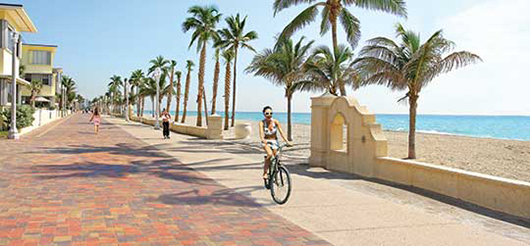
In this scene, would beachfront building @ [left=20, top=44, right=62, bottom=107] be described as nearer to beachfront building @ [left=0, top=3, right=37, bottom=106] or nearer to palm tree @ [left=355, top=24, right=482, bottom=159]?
beachfront building @ [left=0, top=3, right=37, bottom=106]

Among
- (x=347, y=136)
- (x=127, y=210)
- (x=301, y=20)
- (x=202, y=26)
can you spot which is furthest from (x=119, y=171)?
(x=202, y=26)

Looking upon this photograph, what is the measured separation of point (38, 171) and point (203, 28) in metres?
28.3

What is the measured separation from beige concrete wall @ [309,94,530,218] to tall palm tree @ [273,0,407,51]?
8.93 metres

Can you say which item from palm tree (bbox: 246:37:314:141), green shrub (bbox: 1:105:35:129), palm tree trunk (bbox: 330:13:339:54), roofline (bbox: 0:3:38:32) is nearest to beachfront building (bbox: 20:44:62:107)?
roofline (bbox: 0:3:38:32)

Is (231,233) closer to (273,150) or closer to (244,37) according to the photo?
(273,150)

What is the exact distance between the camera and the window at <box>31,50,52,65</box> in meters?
55.1

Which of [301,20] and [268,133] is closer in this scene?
[268,133]

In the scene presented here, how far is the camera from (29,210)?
21.2 feet

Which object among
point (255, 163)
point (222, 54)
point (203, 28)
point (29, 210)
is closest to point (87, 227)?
point (29, 210)

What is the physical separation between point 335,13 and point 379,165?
11647mm

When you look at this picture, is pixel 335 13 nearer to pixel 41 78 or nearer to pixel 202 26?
pixel 202 26

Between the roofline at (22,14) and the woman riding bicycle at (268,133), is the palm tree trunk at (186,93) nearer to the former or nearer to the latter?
the roofline at (22,14)

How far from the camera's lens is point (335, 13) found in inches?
808

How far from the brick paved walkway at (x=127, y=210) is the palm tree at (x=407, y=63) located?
909cm
